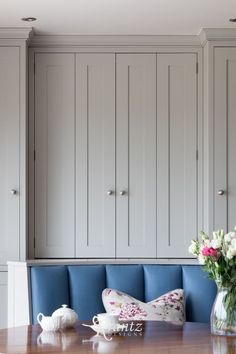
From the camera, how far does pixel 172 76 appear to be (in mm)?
5000

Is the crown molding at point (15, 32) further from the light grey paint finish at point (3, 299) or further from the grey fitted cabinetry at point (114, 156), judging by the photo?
the light grey paint finish at point (3, 299)

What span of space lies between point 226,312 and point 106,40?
9.05 feet

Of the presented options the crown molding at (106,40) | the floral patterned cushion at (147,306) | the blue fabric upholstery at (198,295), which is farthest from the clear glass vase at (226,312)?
the crown molding at (106,40)

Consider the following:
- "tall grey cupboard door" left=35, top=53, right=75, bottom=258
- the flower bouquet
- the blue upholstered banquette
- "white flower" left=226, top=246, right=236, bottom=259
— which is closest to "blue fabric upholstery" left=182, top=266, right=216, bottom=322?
the blue upholstered banquette

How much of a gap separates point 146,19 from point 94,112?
2.66 ft

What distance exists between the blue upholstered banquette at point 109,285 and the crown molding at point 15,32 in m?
1.91

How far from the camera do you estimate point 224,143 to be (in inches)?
188

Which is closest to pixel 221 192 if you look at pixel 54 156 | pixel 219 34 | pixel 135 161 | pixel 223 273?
pixel 135 161

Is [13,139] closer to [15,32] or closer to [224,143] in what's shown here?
[15,32]

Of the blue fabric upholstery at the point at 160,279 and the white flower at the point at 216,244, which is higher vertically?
the white flower at the point at 216,244

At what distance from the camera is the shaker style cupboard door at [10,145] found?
475cm

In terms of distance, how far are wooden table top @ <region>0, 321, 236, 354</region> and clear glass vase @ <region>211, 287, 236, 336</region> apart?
4 cm

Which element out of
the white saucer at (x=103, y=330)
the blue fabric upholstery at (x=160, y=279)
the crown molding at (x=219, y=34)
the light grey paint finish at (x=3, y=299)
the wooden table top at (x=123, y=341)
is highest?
the crown molding at (x=219, y=34)

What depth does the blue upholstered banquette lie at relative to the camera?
3.44 meters
